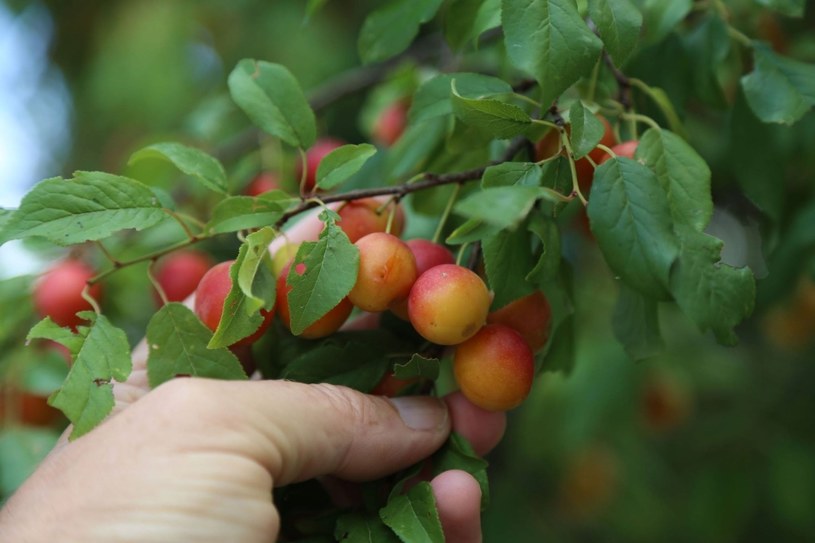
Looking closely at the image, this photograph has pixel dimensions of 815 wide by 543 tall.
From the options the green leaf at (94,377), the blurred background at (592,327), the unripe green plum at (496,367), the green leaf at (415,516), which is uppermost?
the green leaf at (94,377)

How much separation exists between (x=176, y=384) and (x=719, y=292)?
1.42 feet

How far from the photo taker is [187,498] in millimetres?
571

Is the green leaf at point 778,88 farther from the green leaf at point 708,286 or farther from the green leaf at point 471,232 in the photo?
the green leaf at point 471,232

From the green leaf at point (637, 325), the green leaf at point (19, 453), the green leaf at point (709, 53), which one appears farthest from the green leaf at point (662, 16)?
the green leaf at point (19, 453)

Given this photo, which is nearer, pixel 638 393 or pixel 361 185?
pixel 361 185

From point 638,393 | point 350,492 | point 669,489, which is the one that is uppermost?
point 350,492

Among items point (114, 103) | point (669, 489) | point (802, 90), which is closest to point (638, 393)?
point (669, 489)

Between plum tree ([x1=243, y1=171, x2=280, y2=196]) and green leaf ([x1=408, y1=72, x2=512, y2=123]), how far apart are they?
0.54 meters

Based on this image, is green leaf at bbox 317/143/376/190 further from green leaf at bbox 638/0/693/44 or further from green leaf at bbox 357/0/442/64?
green leaf at bbox 638/0/693/44

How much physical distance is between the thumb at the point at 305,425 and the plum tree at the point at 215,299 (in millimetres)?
72

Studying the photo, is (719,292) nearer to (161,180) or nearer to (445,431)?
(445,431)

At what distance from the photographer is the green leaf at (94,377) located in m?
0.61

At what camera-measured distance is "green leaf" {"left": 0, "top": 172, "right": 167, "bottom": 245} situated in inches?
25.2

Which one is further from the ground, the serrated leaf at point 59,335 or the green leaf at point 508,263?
the serrated leaf at point 59,335
